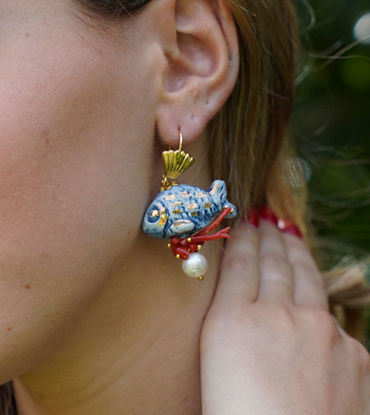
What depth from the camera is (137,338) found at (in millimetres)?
1660

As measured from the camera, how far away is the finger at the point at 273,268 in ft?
5.81

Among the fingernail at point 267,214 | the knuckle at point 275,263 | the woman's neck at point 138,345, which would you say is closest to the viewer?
the woman's neck at point 138,345

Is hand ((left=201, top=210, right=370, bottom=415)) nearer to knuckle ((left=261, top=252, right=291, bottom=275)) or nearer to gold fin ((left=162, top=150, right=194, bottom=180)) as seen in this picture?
knuckle ((left=261, top=252, right=291, bottom=275))

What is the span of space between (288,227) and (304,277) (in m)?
0.21

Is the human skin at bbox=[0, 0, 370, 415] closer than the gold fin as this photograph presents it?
Yes

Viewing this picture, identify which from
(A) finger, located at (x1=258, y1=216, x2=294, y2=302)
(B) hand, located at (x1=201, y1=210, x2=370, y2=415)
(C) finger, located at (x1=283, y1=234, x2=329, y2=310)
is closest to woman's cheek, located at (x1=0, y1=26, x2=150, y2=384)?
(B) hand, located at (x1=201, y1=210, x2=370, y2=415)

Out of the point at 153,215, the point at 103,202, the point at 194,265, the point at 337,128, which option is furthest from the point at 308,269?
the point at 337,128

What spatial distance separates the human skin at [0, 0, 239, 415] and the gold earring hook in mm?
26

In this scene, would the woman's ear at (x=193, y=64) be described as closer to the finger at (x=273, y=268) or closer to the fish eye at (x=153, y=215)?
the fish eye at (x=153, y=215)

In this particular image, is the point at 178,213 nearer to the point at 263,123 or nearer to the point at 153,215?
the point at 153,215

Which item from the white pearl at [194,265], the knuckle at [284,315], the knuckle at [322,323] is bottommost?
the knuckle at [322,323]

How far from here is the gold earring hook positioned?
5.04 ft

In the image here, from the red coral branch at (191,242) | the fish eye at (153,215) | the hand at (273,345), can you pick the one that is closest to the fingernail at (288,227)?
the hand at (273,345)

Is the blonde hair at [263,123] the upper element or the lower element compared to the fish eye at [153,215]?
upper
